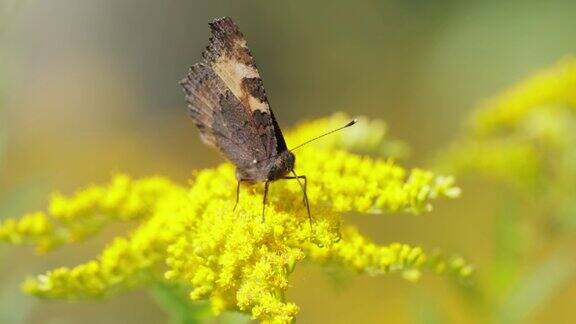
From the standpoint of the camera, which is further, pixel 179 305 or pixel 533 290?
pixel 533 290

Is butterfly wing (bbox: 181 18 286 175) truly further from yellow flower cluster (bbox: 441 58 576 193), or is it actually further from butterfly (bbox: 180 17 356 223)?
yellow flower cluster (bbox: 441 58 576 193)

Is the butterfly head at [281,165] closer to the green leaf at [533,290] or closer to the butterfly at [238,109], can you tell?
the butterfly at [238,109]

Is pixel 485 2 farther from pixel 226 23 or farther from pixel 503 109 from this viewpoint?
pixel 226 23

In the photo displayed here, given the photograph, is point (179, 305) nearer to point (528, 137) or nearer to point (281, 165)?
point (281, 165)

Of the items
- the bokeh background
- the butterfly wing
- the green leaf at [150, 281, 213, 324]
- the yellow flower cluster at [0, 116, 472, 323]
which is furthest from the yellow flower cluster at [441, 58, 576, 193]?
the bokeh background

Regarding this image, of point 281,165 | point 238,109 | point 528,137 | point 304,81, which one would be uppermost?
point 304,81

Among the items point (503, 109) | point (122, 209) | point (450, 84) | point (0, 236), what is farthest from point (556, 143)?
point (450, 84)

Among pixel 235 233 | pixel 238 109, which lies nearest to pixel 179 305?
pixel 235 233
